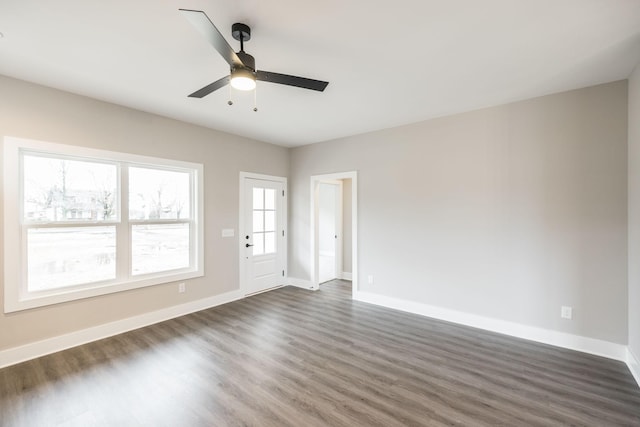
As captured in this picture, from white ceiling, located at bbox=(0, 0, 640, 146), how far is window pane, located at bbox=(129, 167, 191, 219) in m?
0.89

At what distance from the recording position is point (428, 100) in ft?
10.5

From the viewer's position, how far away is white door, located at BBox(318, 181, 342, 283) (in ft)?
20.1

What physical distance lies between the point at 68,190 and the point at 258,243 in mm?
2725

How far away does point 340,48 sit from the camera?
220 centimetres

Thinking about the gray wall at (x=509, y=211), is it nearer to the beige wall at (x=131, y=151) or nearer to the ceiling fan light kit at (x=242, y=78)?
the beige wall at (x=131, y=151)

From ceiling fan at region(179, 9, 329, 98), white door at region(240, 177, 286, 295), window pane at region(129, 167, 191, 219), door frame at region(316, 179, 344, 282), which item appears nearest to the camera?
ceiling fan at region(179, 9, 329, 98)

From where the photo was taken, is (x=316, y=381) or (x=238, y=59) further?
(x=316, y=381)

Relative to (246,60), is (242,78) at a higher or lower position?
lower

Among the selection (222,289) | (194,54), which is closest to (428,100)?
(194,54)

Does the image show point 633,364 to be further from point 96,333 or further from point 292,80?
point 96,333

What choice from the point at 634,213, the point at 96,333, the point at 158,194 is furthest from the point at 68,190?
the point at 634,213

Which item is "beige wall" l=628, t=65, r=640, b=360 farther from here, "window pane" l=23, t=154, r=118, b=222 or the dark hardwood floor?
"window pane" l=23, t=154, r=118, b=222

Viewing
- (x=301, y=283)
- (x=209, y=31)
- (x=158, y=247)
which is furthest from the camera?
(x=301, y=283)

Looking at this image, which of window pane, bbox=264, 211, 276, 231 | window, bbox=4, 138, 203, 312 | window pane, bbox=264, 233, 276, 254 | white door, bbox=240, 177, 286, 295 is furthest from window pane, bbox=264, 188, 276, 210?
window, bbox=4, 138, 203, 312
